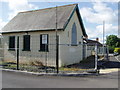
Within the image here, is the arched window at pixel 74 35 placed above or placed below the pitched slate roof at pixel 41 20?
below

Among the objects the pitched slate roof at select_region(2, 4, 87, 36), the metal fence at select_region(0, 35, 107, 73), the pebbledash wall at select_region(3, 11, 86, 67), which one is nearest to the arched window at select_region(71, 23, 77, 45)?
the pebbledash wall at select_region(3, 11, 86, 67)

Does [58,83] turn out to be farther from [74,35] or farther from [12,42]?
[12,42]

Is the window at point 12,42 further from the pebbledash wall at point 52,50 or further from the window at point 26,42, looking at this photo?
the window at point 26,42

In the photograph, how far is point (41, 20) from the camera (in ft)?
50.4

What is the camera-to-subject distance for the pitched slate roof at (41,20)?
13.8 meters

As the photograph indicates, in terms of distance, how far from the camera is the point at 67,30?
1413 centimetres

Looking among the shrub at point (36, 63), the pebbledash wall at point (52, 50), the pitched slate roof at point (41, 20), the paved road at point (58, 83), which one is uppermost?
the pitched slate roof at point (41, 20)

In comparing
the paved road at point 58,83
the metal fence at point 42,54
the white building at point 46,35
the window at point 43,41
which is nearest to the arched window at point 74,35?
the white building at point 46,35

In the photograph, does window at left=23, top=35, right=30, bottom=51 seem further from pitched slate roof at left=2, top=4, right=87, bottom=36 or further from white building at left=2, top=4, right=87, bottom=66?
pitched slate roof at left=2, top=4, right=87, bottom=36

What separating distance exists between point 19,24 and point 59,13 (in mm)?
4816

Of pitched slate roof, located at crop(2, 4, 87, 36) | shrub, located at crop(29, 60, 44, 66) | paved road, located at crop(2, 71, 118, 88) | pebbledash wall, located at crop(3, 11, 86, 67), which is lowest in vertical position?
paved road, located at crop(2, 71, 118, 88)

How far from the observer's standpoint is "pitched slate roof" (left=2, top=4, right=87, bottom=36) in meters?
13.8

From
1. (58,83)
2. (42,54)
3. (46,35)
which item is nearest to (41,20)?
(46,35)

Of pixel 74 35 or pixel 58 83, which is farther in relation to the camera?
pixel 74 35
